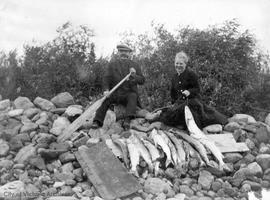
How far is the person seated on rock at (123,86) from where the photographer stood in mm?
8469

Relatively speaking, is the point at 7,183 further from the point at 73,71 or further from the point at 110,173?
the point at 73,71

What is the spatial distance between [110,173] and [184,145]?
1.43 m

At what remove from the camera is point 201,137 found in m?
7.43

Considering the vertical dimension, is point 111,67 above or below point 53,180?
above

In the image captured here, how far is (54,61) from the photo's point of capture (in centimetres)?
1166

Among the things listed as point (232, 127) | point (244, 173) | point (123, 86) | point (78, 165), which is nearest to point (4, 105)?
point (123, 86)

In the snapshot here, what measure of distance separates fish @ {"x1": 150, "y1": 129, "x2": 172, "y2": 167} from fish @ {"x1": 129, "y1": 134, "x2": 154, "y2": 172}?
0.81 ft

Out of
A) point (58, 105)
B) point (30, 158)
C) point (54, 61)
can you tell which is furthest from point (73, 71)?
point (30, 158)

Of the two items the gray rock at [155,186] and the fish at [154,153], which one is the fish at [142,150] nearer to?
the fish at [154,153]

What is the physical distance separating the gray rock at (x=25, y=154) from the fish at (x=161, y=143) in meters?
1.98

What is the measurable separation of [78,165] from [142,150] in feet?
3.36

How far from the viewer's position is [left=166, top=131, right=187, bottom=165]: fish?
686 centimetres

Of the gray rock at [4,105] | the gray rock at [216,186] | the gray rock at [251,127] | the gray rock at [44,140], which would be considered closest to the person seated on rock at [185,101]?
the gray rock at [251,127]

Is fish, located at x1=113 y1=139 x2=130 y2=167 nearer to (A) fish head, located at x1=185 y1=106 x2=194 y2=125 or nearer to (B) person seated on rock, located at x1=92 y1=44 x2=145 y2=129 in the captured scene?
(B) person seated on rock, located at x1=92 y1=44 x2=145 y2=129
